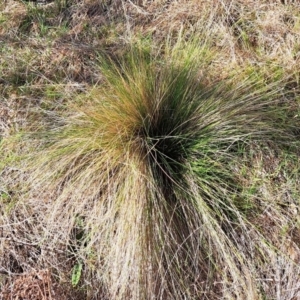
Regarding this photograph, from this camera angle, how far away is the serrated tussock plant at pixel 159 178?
4.51 feet

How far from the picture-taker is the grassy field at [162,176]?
139cm

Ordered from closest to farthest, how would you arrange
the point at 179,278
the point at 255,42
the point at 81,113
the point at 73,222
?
the point at 179,278 < the point at 73,222 < the point at 81,113 < the point at 255,42

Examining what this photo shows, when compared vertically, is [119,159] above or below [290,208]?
above

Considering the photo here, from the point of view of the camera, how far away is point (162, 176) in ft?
4.85

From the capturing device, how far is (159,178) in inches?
57.6

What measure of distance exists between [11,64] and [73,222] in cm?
90

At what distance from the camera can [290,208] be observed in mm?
1472

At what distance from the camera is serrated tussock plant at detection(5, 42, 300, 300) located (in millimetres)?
1376

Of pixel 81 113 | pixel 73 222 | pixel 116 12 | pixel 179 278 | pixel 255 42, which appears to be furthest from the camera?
pixel 116 12

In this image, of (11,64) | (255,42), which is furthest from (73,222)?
(255,42)

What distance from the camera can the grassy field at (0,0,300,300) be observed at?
1387 millimetres

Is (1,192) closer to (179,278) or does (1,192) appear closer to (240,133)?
(179,278)

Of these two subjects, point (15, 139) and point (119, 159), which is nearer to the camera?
point (119, 159)

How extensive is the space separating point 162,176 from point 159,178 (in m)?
0.02
